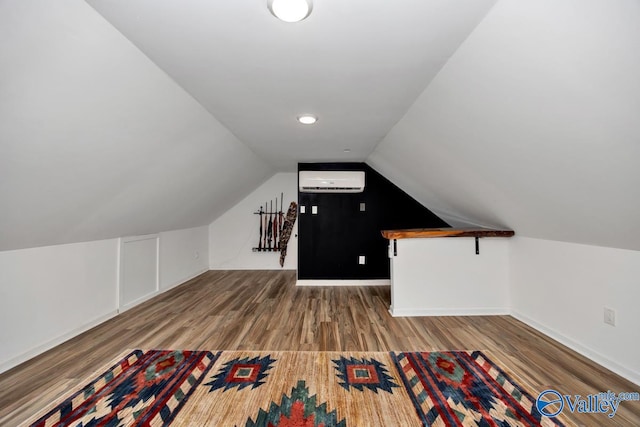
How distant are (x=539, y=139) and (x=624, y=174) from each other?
426 millimetres

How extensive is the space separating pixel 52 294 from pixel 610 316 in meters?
4.40

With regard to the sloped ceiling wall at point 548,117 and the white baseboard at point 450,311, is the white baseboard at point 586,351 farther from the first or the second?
A: the sloped ceiling wall at point 548,117

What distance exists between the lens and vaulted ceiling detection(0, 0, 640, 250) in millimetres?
1189

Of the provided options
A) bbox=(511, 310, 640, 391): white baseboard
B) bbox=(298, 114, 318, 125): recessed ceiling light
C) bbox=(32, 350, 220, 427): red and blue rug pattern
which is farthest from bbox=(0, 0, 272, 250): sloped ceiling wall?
bbox=(511, 310, 640, 391): white baseboard

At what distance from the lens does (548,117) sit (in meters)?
1.49

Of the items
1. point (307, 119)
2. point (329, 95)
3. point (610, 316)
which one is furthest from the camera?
point (307, 119)

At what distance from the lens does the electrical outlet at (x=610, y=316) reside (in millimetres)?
1959

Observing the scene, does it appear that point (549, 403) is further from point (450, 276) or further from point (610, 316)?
point (450, 276)

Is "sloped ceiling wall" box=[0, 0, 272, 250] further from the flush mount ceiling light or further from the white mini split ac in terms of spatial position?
the white mini split ac

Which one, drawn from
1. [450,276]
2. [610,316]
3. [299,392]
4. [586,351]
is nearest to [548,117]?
[610,316]

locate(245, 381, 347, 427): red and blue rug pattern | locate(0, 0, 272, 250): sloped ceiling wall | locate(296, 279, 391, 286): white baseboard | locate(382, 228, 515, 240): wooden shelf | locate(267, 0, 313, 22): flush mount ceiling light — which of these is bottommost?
locate(245, 381, 347, 427): red and blue rug pattern

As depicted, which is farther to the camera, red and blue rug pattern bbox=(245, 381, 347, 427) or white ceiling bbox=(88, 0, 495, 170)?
red and blue rug pattern bbox=(245, 381, 347, 427)

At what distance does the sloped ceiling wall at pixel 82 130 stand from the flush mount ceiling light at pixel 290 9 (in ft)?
2.70

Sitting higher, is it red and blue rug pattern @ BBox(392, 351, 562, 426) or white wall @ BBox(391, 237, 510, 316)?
white wall @ BBox(391, 237, 510, 316)
